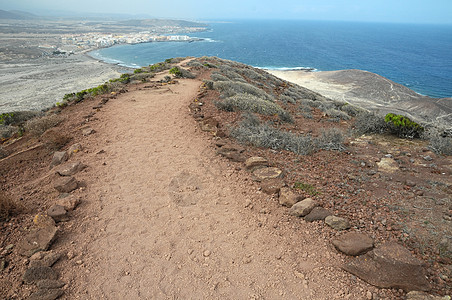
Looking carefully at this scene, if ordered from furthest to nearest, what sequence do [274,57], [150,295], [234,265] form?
[274,57]
[234,265]
[150,295]

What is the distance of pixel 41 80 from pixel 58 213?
45.3 metres

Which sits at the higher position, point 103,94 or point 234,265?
point 103,94

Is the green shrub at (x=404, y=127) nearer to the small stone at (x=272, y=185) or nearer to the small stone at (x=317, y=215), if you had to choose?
the small stone at (x=272, y=185)

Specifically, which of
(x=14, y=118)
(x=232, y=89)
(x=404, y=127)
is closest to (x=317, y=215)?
(x=404, y=127)

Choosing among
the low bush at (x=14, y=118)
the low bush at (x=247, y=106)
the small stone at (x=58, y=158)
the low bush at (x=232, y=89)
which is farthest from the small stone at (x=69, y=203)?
the low bush at (x=14, y=118)

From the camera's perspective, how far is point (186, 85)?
15.9 metres

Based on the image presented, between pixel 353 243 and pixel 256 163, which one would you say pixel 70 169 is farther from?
pixel 353 243

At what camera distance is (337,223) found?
4.59 meters

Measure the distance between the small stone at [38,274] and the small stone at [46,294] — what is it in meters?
0.23

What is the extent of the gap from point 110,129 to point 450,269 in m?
9.90

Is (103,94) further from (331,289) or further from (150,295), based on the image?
(331,289)

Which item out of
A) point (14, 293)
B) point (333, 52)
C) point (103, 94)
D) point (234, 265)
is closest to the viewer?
point (14, 293)

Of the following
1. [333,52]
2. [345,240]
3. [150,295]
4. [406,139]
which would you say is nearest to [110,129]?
[150,295]

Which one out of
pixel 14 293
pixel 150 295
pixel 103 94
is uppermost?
pixel 103 94
